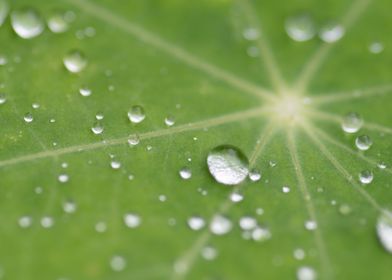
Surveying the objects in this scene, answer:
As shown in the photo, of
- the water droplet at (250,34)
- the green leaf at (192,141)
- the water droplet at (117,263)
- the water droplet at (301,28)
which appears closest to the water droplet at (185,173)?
the green leaf at (192,141)

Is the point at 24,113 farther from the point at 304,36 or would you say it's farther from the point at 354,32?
the point at 354,32

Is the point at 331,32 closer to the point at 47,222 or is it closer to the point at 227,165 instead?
the point at 227,165

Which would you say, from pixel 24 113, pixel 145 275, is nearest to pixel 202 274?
pixel 145 275

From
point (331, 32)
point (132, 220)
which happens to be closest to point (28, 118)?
point (132, 220)

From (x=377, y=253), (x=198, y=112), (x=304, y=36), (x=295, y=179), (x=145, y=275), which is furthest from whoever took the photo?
(x=304, y=36)

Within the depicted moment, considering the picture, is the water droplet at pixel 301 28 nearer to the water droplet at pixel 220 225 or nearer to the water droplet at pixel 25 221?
the water droplet at pixel 220 225
